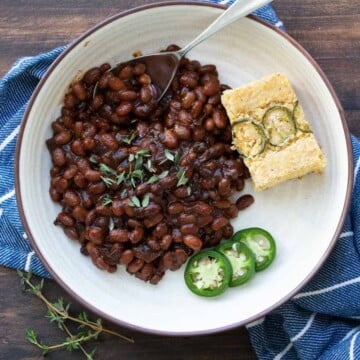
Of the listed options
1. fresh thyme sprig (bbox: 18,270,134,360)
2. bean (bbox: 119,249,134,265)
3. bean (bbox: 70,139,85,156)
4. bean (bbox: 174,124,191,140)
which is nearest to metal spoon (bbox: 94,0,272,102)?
bean (bbox: 174,124,191,140)

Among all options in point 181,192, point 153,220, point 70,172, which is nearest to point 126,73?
point 70,172

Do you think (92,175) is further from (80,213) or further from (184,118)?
(184,118)

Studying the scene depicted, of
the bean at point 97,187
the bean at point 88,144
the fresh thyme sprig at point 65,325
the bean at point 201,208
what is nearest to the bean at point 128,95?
the bean at point 88,144

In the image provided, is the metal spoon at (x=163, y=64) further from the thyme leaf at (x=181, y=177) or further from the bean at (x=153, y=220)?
the bean at (x=153, y=220)

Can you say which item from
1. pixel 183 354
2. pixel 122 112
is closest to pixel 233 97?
pixel 122 112

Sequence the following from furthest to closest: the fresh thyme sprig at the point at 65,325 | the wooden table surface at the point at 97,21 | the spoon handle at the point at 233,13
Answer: the wooden table surface at the point at 97,21 < the fresh thyme sprig at the point at 65,325 < the spoon handle at the point at 233,13

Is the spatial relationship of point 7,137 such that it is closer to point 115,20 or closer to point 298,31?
point 115,20
